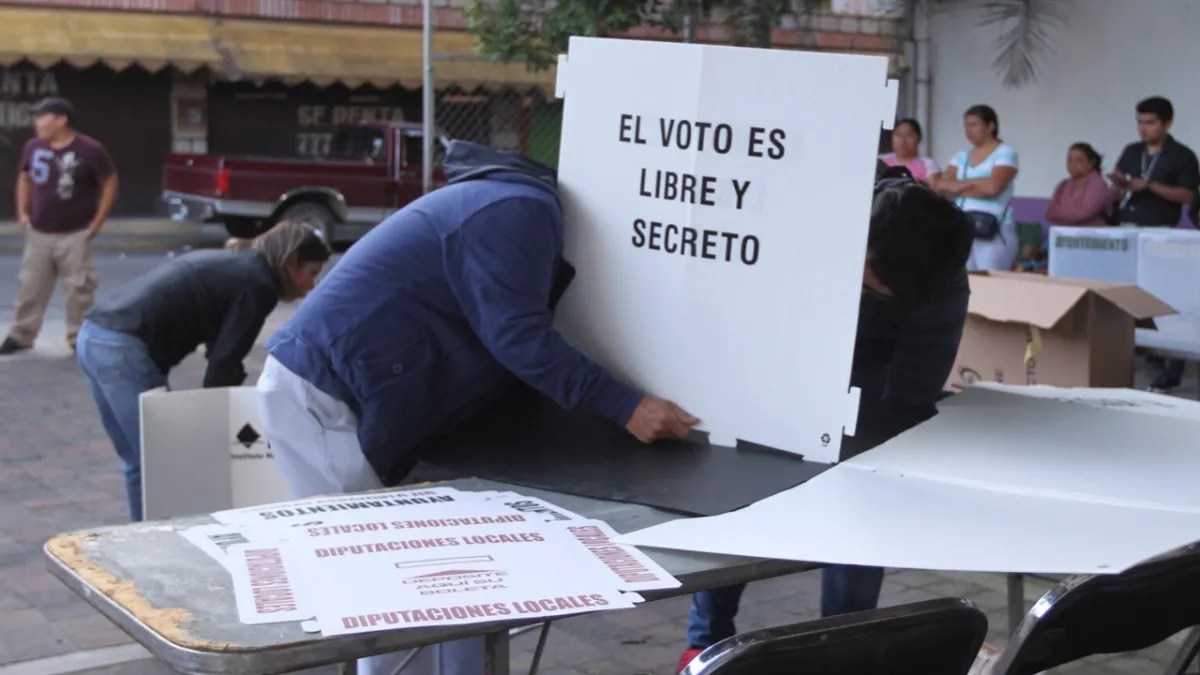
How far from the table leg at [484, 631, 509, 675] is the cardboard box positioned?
140 inches

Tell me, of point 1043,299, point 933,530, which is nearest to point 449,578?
point 933,530

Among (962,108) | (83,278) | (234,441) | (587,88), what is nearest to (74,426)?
(83,278)

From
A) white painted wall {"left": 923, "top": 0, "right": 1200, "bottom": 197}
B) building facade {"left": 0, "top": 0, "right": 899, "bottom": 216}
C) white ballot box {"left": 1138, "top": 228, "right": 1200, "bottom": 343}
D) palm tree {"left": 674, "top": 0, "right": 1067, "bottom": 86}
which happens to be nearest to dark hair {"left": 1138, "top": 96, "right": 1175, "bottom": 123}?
white painted wall {"left": 923, "top": 0, "right": 1200, "bottom": 197}

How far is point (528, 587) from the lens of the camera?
6.79 ft

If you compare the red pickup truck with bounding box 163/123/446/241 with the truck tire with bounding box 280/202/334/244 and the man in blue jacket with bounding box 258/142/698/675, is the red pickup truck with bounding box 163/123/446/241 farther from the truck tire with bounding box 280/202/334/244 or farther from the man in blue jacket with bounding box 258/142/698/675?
the man in blue jacket with bounding box 258/142/698/675

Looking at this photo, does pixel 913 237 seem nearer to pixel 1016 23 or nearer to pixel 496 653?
pixel 496 653

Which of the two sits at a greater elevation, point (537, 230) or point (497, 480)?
point (537, 230)

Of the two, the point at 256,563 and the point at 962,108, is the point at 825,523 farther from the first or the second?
the point at 962,108

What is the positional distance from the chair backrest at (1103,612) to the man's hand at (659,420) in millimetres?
765

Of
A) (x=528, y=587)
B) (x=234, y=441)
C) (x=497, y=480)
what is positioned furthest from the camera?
(x=234, y=441)

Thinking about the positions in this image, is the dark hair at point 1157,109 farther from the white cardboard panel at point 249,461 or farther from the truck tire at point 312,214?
the truck tire at point 312,214

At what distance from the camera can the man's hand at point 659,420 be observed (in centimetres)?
283

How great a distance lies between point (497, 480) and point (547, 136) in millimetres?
18318

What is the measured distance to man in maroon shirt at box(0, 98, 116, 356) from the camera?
9156mm
